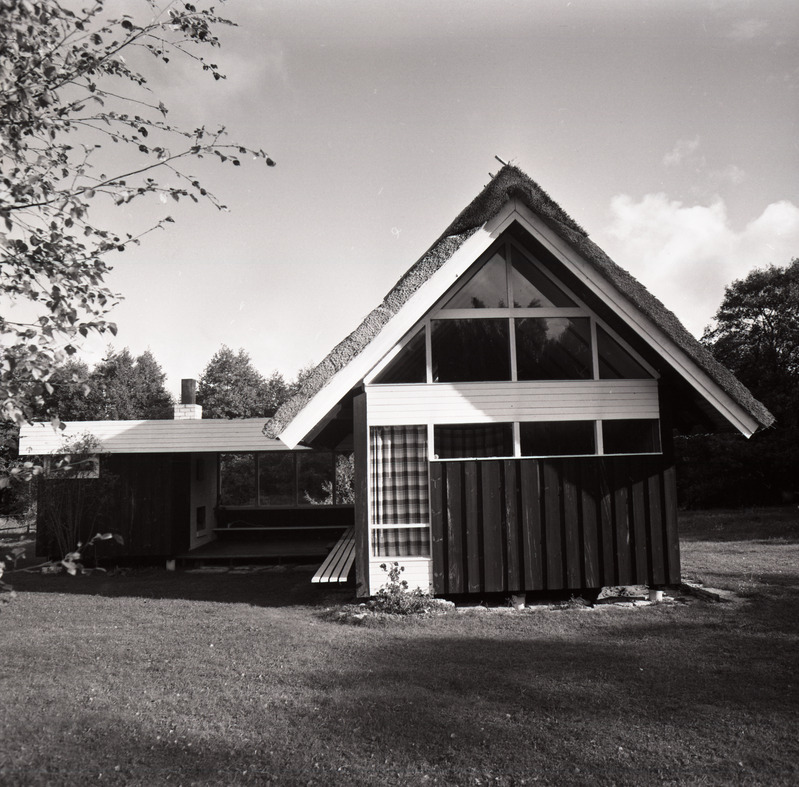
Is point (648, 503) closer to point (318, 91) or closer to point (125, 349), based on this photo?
point (318, 91)

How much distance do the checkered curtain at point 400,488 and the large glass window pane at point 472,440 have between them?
0.79ft

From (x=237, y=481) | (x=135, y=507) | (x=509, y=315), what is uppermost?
→ (x=509, y=315)

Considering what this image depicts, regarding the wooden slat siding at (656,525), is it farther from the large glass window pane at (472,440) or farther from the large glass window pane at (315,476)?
the large glass window pane at (315,476)

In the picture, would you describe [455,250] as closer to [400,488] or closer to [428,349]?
[428,349]

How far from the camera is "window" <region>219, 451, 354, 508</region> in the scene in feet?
58.4

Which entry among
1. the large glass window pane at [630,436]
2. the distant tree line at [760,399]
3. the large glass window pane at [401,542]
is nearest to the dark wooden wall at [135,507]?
the large glass window pane at [401,542]

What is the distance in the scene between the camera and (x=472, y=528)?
8.84 metres

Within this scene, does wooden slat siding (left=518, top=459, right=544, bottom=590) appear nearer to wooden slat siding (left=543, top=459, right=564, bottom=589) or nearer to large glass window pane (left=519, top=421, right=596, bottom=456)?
wooden slat siding (left=543, top=459, right=564, bottom=589)

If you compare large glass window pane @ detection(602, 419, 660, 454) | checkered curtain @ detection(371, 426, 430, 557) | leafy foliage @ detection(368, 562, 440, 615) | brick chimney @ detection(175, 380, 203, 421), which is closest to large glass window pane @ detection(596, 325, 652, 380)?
large glass window pane @ detection(602, 419, 660, 454)

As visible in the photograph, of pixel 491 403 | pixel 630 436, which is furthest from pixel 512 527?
pixel 630 436

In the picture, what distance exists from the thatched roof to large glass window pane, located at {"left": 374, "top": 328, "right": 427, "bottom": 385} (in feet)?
2.48

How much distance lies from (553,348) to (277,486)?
443 inches

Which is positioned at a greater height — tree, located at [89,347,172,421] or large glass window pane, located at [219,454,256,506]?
tree, located at [89,347,172,421]

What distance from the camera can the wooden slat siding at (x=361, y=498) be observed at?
28.8ft
